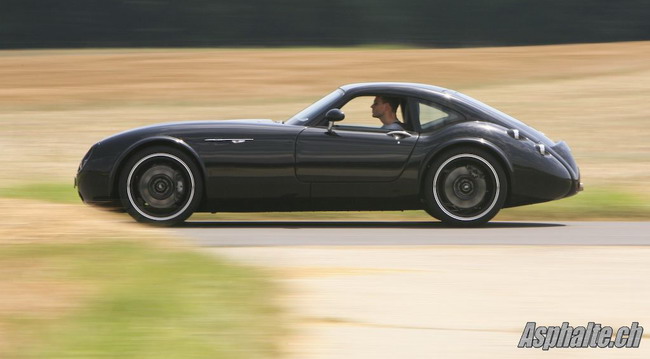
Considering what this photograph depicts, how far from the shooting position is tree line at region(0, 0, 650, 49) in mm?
55344

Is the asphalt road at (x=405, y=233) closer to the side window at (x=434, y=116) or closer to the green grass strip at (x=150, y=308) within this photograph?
the side window at (x=434, y=116)

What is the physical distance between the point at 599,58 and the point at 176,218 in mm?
28951

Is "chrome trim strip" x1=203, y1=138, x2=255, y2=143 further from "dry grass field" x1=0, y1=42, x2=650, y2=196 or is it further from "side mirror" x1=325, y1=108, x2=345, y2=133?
"dry grass field" x1=0, y1=42, x2=650, y2=196

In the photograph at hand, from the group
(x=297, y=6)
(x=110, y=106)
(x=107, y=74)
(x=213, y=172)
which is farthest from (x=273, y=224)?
(x=297, y=6)

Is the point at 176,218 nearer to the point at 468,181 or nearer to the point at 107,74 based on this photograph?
the point at 468,181

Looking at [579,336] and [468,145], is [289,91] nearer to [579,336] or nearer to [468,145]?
[468,145]

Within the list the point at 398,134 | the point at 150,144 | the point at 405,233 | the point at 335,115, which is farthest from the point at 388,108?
the point at 150,144

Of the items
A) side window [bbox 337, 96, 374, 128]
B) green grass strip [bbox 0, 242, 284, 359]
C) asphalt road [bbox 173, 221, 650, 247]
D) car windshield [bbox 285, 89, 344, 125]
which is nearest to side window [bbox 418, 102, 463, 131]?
side window [bbox 337, 96, 374, 128]

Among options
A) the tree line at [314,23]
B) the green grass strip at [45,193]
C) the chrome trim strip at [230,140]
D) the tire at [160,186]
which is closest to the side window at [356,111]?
the chrome trim strip at [230,140]

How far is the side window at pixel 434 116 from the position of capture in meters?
9.80

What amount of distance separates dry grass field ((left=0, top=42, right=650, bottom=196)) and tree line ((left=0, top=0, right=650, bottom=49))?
636 inches

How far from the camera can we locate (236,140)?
9.54 meters

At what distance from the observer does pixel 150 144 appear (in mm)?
9570

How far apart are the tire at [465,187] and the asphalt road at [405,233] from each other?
161 mm
